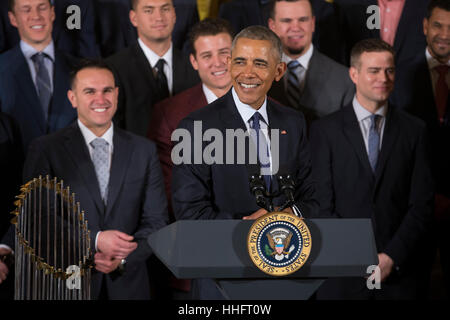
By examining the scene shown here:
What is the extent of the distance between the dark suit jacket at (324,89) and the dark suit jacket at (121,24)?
680mm

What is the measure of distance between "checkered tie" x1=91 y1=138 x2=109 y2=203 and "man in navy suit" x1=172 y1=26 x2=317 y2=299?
0.47 metres

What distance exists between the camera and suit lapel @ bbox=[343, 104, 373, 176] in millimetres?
4430

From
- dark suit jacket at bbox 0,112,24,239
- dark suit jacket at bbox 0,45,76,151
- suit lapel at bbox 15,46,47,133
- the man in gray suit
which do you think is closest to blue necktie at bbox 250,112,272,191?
the man in gray suit

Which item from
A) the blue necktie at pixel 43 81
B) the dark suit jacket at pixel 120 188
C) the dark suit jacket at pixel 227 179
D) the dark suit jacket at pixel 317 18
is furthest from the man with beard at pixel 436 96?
the blue necktie at pixel 43 81

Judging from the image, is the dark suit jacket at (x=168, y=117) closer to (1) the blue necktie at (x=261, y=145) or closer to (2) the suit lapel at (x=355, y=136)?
(1) the blue necktie at (x=261, y=145)

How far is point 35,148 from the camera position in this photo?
4340 millimetres

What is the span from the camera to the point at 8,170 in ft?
14.4

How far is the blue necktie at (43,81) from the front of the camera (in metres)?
4.47

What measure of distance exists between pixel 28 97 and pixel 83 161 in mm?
543

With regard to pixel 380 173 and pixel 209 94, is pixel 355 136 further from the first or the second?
pixel 209 94

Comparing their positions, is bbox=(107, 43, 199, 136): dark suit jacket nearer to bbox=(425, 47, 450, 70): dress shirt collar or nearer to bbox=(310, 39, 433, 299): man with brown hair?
bbox=(310, 39, 433, 299): man with brown hair

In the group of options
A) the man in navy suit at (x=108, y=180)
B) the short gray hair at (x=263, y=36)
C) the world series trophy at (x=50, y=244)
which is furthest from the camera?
the man in navy suit at (x=108, y=180)
